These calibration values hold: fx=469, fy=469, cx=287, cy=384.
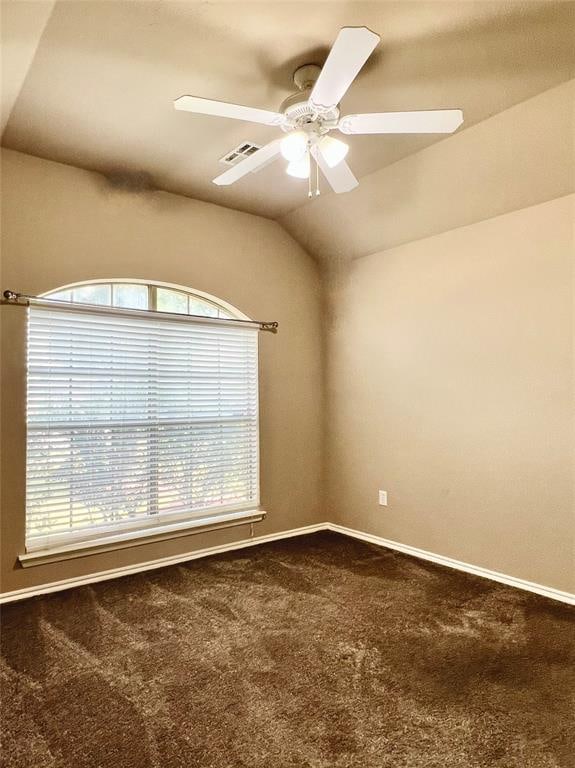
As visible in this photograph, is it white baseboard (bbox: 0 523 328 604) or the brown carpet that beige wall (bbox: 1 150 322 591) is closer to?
white baseboard (bbox: 0 523 328 604)

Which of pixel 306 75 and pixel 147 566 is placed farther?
pixel 147 566

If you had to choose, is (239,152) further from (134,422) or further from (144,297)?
(134,422)

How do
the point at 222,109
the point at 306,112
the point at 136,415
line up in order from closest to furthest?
the point at 222,109 → the point at 306,112 → the point at 136,415

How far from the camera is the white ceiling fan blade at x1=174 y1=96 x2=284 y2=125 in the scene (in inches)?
74.3

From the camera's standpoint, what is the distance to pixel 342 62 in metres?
1.67

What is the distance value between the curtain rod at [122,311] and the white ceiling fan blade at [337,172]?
5.21 ft

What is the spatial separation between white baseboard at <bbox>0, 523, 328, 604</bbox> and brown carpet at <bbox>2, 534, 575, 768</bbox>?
0.12m

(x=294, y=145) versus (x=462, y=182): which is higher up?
(x=462, y=182)

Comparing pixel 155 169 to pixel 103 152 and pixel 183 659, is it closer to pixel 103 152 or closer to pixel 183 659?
pixel 103 152

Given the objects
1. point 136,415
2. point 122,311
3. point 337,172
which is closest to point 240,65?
point 337,172

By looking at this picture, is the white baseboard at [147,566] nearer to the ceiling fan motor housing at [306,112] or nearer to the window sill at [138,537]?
the window sill at [138,537]

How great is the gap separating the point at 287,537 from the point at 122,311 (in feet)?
7.96

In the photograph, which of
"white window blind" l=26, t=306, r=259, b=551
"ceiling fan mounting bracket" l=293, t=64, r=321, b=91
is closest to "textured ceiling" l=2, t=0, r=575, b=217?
"ceiling fan mounting bracket" l=293, t=64, r=321, b=91

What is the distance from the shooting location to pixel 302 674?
216cm
